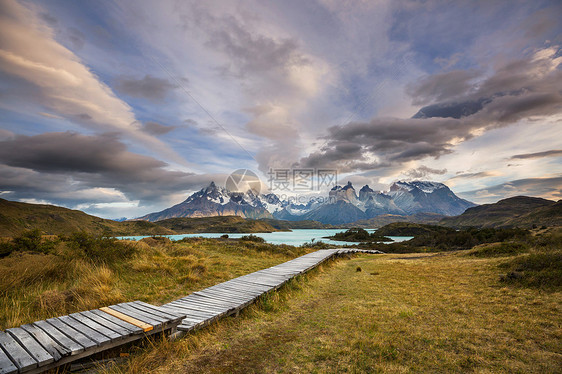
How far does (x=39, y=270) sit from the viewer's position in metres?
9.33

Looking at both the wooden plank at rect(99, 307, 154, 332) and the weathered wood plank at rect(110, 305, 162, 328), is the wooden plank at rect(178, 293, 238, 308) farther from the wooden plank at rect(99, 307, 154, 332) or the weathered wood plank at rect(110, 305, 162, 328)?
the wooden plank at rect(99, 307, 154, 332)

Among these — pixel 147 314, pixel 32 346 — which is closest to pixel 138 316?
pixel 147 314

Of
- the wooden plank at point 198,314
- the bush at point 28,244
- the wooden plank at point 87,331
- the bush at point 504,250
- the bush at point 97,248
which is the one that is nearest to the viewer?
the wooden plank at point 87,331

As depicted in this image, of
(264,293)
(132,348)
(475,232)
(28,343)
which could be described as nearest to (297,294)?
(264,293)

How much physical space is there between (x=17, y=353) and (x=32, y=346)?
0.23 metres

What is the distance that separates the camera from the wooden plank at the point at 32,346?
367 centimetres

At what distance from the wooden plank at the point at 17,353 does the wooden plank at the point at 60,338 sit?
1.37 ft

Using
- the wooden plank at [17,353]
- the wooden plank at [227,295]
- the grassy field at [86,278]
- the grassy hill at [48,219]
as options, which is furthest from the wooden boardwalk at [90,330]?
the grassy hill at [48,219]

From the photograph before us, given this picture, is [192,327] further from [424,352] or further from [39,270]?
Result: [39,270]

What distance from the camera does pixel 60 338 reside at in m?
4.27

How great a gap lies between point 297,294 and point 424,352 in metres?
6.12

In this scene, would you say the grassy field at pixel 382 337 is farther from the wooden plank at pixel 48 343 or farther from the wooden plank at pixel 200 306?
the wooden plank at pixel 48 343

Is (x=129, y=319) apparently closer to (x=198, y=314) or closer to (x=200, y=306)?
(x=198, y=314)

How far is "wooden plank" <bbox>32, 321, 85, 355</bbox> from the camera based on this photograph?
3.98 meters
